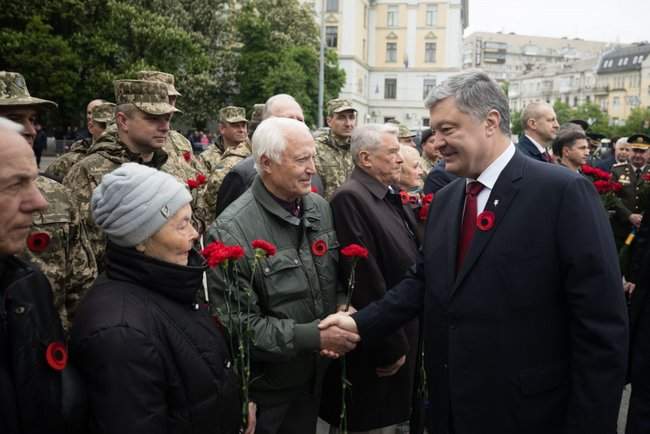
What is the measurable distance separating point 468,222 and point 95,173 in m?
2.77

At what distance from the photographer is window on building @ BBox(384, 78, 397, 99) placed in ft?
249

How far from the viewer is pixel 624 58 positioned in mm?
112938

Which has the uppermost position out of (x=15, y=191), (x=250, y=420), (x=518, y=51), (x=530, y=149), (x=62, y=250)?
(x=518, y=51)

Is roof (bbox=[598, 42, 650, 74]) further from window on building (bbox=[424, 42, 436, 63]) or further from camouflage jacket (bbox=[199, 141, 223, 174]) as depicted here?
camouflage jacket (bbox=[199, 141, 223, 174])

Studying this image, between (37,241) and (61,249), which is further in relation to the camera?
(61,249)

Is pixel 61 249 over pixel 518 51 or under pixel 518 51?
under

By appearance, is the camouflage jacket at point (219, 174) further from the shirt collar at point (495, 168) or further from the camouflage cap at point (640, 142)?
the camouflage cap at point (640, 142)

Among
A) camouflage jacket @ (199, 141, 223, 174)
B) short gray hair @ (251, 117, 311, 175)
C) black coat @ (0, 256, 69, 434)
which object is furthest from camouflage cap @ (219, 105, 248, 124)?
black coat @ (0, 256, 69, 434)

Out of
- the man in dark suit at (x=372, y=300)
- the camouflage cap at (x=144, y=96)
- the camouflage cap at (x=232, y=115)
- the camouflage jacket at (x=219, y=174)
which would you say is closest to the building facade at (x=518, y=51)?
the camouflage cap at (x=232, y=115)

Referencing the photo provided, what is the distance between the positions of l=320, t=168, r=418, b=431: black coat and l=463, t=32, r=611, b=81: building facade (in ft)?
556

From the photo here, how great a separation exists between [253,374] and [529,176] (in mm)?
1696

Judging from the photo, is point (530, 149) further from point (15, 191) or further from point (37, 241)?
point (15, 191)

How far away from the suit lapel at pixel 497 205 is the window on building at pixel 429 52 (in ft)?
241

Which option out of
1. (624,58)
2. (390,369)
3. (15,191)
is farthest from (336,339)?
(624,58)
